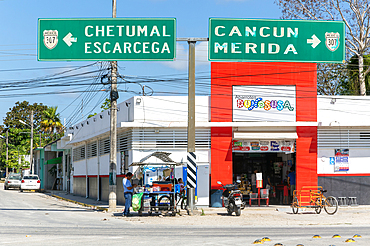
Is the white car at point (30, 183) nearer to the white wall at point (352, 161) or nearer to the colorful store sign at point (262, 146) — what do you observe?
the colorful store sign at point (262, 146)

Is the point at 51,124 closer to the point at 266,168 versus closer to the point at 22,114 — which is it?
the point at 22,114

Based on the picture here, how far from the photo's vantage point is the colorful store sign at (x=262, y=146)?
2369 centimetres

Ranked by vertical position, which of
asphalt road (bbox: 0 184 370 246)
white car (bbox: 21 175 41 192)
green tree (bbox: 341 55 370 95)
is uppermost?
green tree (bbox: 341 55 370 95)

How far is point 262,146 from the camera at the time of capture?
23.8 meters

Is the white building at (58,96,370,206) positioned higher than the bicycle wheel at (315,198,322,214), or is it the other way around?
the white building at (58,96,370,206)

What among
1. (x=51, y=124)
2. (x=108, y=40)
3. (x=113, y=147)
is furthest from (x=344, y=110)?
(x=51, y=124)

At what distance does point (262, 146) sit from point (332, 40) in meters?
7.20

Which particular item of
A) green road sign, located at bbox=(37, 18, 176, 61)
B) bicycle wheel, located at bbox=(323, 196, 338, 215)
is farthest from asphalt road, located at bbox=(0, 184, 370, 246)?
green road sign, located at bbox=(37, 18, 176, 61)

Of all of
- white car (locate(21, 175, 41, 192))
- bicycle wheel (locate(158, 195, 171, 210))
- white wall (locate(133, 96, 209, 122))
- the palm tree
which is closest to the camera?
bicycle wheel (locate(158, 195, 171, 210))

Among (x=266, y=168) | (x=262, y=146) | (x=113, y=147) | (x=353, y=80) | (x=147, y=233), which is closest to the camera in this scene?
(x=147, y=233)

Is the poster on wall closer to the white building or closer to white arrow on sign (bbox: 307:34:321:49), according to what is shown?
the white building

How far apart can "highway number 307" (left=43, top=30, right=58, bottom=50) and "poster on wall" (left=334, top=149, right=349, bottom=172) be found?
1452 centimetres

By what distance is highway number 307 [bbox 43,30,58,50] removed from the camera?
58.8 ft

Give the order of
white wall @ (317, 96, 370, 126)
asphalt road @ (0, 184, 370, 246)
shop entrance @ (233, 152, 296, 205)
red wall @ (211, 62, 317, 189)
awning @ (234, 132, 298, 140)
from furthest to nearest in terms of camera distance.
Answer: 1. shop entrance @ (233, 152, 296, 205)
2. white wall @ (317, 96, 370, 126)
3. red wall @ (211, 62, 317, 189)
4. awning @ (234, 132, 298, 140)
5. asphalt road @ (0, 184, 370, 246)
